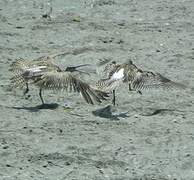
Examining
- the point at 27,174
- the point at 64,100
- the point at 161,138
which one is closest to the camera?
the point at 27,174

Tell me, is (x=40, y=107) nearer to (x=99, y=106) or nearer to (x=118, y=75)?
(x=99, y=106)

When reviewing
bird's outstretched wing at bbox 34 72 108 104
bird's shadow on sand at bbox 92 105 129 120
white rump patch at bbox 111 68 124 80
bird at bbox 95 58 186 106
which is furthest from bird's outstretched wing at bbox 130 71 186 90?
bird's outstretched wing at bbox 34 72 108 104

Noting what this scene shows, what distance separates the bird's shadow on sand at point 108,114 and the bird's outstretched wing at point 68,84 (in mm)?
232

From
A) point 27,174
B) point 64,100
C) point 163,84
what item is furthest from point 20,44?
point 27,174

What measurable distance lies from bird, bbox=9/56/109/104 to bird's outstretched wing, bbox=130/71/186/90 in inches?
13.9

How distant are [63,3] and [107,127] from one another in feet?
17.7

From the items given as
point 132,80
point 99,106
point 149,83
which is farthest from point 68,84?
point 149,83

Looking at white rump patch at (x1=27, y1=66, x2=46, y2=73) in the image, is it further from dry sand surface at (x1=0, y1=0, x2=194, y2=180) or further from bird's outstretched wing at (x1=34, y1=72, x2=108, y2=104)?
dry sand surface at (x1=0, y1=0, x2=194, y2=180)

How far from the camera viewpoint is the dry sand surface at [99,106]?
20.0 feet

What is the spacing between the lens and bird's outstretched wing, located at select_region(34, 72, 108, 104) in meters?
7.09

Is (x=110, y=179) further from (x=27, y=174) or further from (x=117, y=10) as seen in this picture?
(x=117, y=10)

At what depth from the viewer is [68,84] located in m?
7.21

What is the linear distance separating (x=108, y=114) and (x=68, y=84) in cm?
53

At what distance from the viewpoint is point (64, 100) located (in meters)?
7.77
